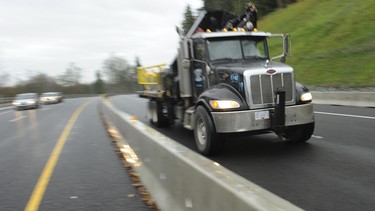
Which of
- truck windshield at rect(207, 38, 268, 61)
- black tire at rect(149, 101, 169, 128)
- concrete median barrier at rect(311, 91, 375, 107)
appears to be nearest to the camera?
truck windshield at rect(207, 38, 268, 61)

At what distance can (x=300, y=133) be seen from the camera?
804cm

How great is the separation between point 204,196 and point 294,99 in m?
4.98

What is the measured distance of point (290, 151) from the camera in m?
7.51

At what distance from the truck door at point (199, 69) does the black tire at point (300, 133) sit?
6.67 feet

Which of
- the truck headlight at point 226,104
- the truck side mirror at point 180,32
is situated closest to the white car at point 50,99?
the truck side mirror at point 180,32

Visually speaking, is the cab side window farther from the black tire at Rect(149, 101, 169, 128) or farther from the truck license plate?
the black tire at Rect(149, 101, 169, 128)

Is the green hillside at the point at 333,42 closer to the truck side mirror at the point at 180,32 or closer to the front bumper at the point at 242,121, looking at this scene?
the truck side mirror at the point at 180,32

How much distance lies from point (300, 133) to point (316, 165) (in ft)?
5.97

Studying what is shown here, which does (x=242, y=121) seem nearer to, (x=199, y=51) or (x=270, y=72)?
(x=270, y=72)

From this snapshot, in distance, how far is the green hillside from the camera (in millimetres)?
23625

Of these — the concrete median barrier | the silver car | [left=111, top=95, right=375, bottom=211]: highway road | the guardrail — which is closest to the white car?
the silver car

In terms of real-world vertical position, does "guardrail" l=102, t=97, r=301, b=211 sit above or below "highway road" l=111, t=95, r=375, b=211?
above

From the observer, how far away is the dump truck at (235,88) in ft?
23.1

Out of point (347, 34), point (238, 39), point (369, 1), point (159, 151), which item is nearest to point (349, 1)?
point (369, 1)
